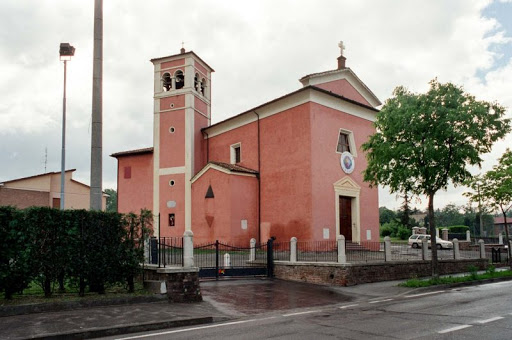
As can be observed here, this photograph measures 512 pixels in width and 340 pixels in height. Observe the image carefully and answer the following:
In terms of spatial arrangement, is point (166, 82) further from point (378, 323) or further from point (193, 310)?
point (378, 323)

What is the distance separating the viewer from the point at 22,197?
3491cm

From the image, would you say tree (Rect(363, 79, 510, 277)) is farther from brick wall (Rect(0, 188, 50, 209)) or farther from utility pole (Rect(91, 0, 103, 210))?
brick wall (Rect(0, 188, 50, 209))

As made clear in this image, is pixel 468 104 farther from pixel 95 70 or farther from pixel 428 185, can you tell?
pixel 95 70

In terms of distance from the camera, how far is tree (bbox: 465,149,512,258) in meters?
21.0

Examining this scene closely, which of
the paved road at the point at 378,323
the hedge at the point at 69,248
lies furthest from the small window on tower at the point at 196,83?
the paved road at the point at 378,323

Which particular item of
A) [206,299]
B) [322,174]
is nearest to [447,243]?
[322,174]

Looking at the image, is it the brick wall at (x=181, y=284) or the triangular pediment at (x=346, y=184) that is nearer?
the brick wall at (x=181, y=284)

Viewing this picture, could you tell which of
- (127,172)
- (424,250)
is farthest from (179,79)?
(424,250)

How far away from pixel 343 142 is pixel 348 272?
454 inches

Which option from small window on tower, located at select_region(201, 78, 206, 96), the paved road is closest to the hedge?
the paved road

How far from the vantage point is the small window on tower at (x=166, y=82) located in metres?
30.7

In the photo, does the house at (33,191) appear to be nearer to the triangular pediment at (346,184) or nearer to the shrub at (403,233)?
the triangular pediment at (346,184)

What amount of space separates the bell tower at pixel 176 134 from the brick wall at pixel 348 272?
1279 cm

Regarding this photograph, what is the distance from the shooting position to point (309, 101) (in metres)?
23.1
